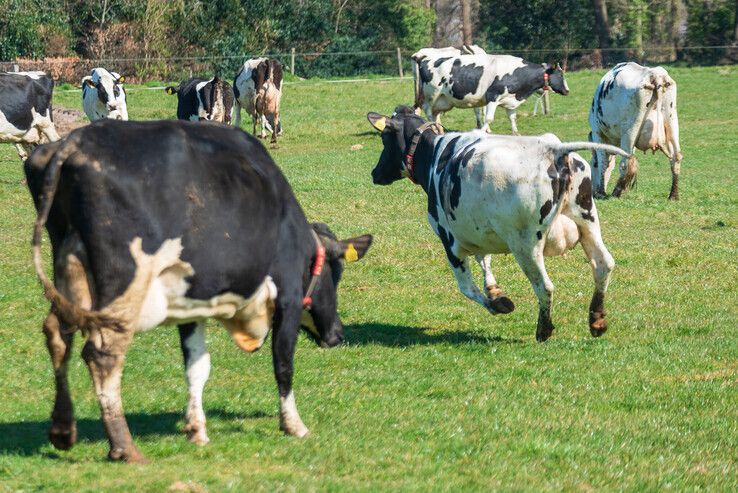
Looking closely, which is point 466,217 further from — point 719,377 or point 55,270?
point 55,270

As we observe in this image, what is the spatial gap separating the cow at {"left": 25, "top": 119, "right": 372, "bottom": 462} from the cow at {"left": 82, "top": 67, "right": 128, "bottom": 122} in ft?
79.8

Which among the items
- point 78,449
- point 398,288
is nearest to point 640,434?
point 78,449

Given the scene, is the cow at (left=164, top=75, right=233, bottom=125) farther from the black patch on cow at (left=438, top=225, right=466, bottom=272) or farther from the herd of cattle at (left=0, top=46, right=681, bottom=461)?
the herd of cattle at (left=0, top=46, right=681, bottom=461)

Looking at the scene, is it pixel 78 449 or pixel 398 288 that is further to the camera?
pixel 398 288

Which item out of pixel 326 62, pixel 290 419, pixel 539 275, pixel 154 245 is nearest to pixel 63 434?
pixel 154 245

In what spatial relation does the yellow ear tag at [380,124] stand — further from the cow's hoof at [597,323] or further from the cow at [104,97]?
the cow at [104,97]

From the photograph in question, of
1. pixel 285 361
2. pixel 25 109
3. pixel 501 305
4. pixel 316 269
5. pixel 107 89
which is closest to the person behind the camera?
pixel 285 361

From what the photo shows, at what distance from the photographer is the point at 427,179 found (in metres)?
13.5

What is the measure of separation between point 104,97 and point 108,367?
2592 centimetres

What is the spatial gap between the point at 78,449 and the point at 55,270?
123 centimetres

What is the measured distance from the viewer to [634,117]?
22.2 meters

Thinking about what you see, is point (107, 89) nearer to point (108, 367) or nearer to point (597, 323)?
point (597, 323)

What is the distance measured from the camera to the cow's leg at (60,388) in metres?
7.64

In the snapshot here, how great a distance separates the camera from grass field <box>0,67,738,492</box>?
7527mm
